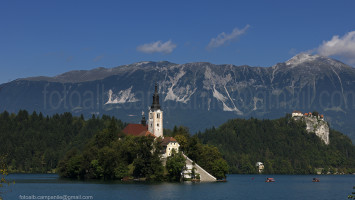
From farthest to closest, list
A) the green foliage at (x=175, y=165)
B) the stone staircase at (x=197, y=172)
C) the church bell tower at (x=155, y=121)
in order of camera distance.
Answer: the church bell tower at (x=155, y=121), the stone staircase at (x=197, y=172), the green foliage at (x=175, y=165)

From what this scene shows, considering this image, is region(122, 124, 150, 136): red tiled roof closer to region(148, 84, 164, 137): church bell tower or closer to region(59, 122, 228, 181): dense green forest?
region(148, 84, 164, 137): church bell tower

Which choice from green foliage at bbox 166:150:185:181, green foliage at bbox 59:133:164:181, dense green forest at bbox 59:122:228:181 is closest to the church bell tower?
dense green forest at bbox 59:122:228:181

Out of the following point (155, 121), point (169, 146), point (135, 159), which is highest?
point (155, 121)

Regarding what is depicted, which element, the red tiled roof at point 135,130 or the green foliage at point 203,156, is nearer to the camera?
the green foliage at point 203,156

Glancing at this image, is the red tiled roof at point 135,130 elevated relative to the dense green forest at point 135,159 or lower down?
elevated

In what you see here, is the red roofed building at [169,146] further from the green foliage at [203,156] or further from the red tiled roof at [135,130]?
the red tiled roof at [135,130]

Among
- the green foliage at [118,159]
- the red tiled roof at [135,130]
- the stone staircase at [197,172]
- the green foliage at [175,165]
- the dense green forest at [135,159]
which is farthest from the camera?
the red tiled roof at [135,130]

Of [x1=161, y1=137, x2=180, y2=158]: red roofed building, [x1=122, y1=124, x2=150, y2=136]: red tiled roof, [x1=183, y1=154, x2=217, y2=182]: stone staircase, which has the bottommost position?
[x1=183, y1=154, x2=217, y2=182]: stone staircase

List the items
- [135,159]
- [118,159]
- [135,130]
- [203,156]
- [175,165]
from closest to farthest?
1. [175,165]
2. [135,159]
3. [118,159]
4. [203,156]
5. [135,130]

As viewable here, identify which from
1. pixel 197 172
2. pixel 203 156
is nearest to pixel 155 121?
pixel 203 156

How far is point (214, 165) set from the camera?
494ft

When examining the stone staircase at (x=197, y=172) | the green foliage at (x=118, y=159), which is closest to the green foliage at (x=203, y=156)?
the stone staircase at (x=197, y=172)

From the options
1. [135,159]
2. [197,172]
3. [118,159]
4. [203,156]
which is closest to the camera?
[135,159]

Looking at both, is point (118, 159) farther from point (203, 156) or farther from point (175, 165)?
point (203, 156)
